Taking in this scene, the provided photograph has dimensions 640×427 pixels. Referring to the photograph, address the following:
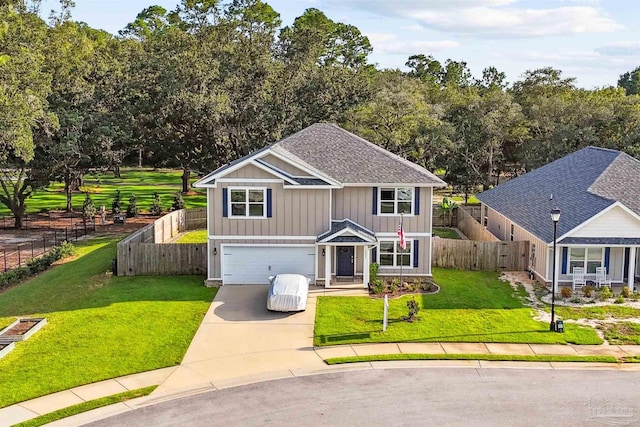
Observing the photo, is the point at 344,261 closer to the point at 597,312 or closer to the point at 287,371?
the point at 287,371

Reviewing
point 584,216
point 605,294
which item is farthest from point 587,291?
point 584,216

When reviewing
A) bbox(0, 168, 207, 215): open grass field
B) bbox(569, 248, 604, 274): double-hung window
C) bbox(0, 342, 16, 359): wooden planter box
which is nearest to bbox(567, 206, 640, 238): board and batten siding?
bbox(569, 248, 604, 274): double-hung window

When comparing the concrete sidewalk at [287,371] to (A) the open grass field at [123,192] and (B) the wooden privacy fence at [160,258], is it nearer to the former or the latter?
(B) the wooden privacy fence at [160,258]

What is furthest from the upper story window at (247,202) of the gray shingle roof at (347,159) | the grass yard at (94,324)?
the grass yard at (94,324)

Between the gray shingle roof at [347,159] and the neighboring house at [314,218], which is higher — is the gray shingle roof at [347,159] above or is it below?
above

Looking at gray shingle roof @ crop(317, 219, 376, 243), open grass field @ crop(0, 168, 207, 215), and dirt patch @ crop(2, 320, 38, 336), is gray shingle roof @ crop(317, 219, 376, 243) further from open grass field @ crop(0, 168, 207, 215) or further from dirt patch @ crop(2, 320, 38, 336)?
open grass field @ crop(0, 168, 207, 215)

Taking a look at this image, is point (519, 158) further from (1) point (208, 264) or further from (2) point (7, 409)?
(2) point (7, 409)
